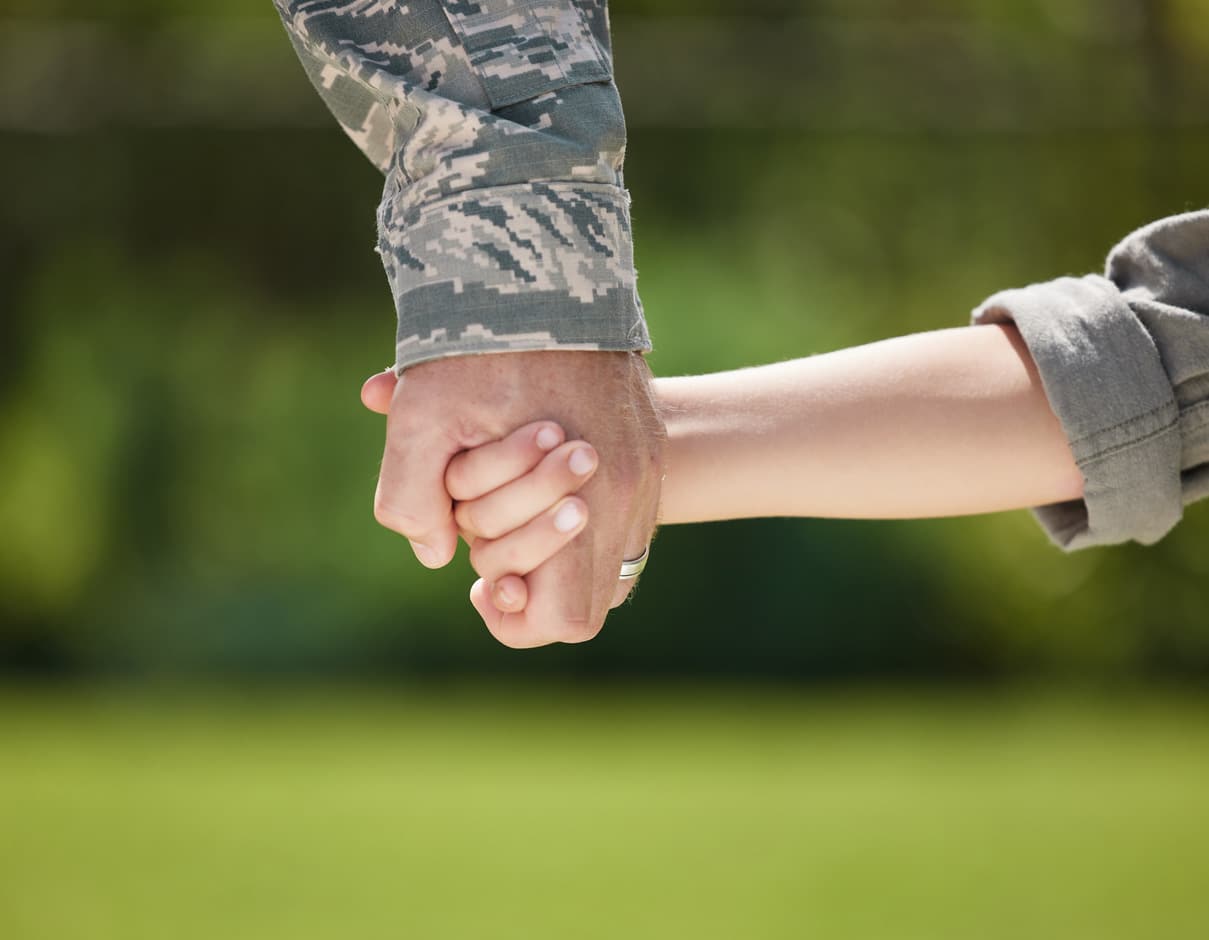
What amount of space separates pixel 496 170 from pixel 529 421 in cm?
24

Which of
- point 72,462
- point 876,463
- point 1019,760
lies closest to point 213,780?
point 72,462

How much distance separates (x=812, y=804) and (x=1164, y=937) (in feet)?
4.31

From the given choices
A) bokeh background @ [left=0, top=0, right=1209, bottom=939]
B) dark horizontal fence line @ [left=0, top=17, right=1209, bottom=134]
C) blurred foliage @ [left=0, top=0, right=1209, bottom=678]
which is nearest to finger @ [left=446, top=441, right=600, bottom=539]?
bokeh background @ [left=0, top=0, right=1209, bottom=939]

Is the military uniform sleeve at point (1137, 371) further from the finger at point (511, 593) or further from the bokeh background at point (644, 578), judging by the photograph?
the bokeh background at point (644, 578)

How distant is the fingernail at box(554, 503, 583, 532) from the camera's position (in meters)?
1.44

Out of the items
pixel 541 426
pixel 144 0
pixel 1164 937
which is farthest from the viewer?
pixel 144 0

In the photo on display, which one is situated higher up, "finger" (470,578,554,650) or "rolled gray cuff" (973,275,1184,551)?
"rolled gray cuff" (973,275,1184,551)

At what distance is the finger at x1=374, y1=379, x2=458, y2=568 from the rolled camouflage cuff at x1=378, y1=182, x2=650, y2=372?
0.06 metres

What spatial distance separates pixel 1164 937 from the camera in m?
4.05

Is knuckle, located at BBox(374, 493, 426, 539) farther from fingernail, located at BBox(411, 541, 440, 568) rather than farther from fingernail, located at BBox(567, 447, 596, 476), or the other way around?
fingernail, located at BBox(567, 447, 596, 476)

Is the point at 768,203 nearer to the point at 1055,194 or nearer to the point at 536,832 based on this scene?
the point at 1055,194

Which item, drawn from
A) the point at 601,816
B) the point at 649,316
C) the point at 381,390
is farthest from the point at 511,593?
the point at 649,316

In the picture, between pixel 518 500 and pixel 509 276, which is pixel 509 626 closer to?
pixel 518 500

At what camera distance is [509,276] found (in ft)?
4.62
